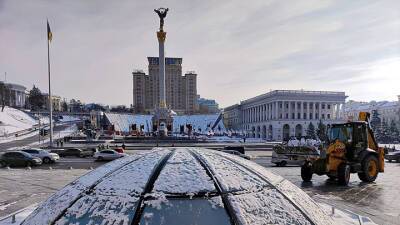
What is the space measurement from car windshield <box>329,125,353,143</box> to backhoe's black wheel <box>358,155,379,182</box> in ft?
3.54

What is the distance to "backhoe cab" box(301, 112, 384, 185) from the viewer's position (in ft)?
50.1

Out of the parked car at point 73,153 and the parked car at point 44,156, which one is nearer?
the parked car at point 44,156

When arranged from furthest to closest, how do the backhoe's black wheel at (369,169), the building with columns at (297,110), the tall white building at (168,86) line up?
the tall white building at (168,86), the building with columns at (297,110), the backhoe's black wheel at (369,169)

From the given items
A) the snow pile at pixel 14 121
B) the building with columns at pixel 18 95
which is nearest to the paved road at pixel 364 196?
the snow pile at pixel 14 121

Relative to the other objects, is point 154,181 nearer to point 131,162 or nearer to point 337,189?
point 131,162

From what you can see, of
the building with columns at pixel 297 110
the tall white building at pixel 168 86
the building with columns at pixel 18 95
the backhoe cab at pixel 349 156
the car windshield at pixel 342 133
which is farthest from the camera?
the tall white building at pixel 168 86

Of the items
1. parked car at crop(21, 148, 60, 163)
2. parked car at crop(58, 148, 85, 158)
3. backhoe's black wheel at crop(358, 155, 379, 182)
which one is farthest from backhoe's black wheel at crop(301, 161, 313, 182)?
parked car at crop(58, 148, 85, 158)

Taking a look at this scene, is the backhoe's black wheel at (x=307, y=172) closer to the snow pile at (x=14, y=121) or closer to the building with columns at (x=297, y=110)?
the snow pile at (x=14, y=121)

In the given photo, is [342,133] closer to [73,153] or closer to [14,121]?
[73,153]

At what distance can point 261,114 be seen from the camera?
132750mm

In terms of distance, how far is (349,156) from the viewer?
1581 cm

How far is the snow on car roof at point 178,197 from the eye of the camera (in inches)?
83.4

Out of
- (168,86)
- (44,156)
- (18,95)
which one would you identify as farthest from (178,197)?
(18,95)

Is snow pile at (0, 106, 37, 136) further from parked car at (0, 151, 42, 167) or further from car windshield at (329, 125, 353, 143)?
car windshield at (329, 125, 353, 143)
